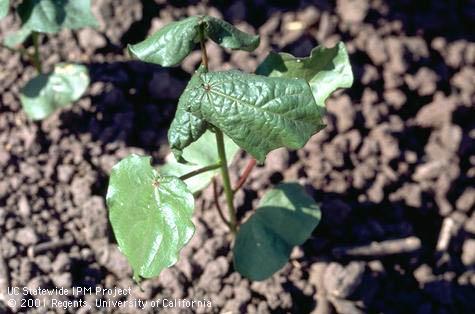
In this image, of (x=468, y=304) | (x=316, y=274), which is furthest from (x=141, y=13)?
(x=468, y=304)

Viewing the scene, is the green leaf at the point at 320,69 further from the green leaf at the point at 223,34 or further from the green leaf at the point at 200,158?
the green leaf at the point at 200,158

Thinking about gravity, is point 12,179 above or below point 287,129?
below

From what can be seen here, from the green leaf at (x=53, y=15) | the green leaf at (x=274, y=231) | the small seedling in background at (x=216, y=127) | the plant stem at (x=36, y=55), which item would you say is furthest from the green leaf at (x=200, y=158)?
the plant stem at (x=36, y=55)

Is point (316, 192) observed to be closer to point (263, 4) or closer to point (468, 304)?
point (468, 304)

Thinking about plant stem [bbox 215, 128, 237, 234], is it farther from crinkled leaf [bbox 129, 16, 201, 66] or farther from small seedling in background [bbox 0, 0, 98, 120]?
small seedling in background [bbox 0, 0, 98, 120]

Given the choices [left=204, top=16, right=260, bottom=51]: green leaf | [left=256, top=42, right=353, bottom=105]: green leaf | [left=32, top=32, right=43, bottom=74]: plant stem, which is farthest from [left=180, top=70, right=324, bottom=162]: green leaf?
[left=32, top=32, right=43, bottom=74]: plant stem

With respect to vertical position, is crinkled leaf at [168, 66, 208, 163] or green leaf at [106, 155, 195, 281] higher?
crinkled leaf at [168, 66, 208, 163]

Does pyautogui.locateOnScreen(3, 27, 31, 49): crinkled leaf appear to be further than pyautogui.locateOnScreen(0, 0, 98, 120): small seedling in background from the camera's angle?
Yes
